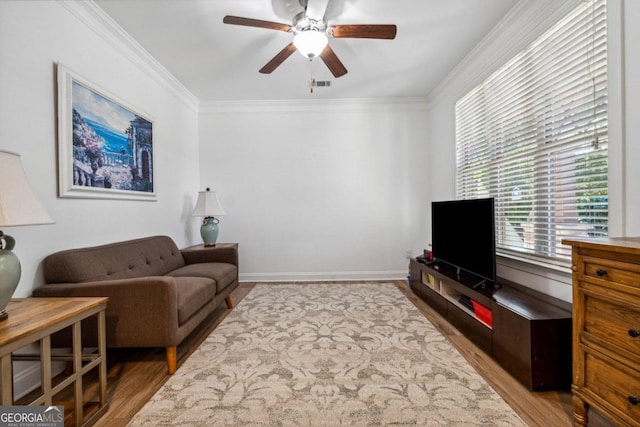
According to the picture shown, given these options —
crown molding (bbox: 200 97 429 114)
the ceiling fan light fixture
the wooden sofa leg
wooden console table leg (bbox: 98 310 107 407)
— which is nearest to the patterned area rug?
the wooden sofa leg

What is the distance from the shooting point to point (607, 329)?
1176 mm

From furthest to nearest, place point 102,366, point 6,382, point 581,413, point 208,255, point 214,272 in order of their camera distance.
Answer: point 208,255 → point 214,272 → point 102,366 → point 581,413 → point 6,382

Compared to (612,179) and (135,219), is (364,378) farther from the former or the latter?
(135,219)

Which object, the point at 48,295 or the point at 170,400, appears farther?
the point at 48,295

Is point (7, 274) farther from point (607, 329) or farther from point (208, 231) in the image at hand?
point (607, 329)

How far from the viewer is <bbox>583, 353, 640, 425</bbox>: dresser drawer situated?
1077 mm

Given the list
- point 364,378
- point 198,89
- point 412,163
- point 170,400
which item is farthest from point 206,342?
point 412,163

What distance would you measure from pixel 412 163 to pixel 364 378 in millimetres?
3234

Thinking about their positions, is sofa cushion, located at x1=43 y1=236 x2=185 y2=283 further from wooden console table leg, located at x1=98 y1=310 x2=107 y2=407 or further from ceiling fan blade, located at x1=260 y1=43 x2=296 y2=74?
ceiling fan blade, located at x1=260 y1=43 x2=296 y2=74

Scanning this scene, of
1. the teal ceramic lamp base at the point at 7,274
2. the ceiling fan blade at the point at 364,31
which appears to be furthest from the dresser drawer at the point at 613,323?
the teal ceramic lamp base at the point at 7,274

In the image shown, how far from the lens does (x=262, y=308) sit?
3.03 metres

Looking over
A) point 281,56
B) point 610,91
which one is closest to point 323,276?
point 281,56

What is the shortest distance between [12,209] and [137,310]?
2.91 ft

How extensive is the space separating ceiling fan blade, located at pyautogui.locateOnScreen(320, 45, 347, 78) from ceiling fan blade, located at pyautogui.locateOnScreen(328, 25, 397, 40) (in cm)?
Answer: 20
